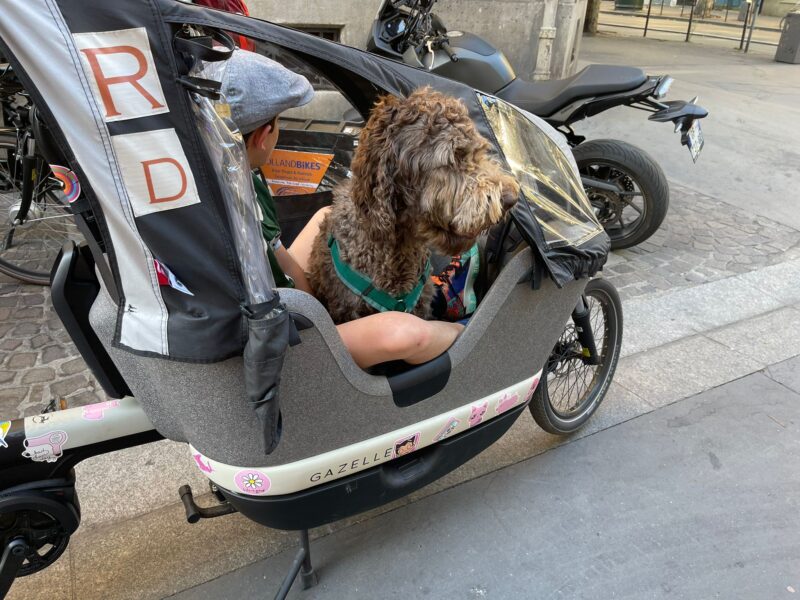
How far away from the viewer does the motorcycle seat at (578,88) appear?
14.2 ft

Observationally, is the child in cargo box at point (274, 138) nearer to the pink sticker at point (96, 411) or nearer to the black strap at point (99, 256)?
the black strap at point (99, 256)

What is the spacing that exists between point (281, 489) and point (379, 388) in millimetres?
418

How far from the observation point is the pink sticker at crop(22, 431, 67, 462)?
1723mm

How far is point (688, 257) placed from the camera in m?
4.91

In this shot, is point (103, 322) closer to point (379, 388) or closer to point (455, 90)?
point (379, 388)

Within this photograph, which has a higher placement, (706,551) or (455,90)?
(455,90)

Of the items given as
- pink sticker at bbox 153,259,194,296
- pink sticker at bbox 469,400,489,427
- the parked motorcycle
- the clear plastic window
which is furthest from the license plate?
pink sticker at bbox 153,259,194,296

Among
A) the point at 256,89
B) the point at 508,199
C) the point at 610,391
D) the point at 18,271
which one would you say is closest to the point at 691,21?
the point at 610,391

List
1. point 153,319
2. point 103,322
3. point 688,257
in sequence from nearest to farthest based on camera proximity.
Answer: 1. point 153,319
2. point 103,322
3. point 688,257

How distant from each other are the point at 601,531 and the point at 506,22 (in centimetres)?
682

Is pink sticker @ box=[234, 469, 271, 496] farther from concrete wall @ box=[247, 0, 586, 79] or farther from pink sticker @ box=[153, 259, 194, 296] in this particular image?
concrete wall @ box=[247, 0, 586, 79]

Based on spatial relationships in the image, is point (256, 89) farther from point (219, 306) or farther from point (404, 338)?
point (404, 338)

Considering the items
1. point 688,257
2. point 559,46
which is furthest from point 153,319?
point 559,46

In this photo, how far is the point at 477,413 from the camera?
2.17 meters
